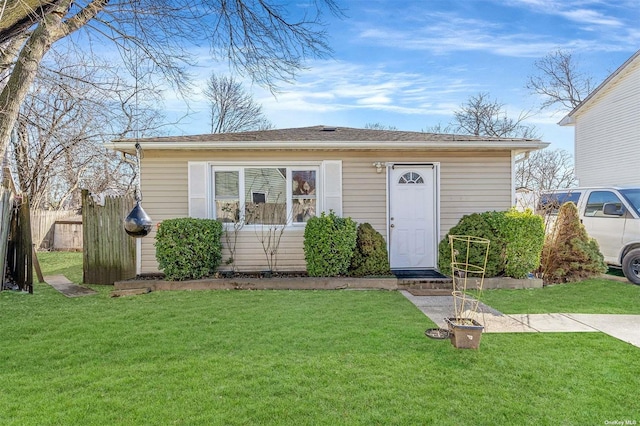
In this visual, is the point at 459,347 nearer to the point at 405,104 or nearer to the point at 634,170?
the point at 634,170

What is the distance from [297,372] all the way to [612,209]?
7.17 metres

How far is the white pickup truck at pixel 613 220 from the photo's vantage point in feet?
21.6

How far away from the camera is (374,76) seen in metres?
11.9

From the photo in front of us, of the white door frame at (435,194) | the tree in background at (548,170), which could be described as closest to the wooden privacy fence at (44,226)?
the white door frame at (435,194)

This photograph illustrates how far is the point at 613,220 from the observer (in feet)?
22.8

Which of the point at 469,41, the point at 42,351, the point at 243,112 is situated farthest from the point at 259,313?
the point at 243,112

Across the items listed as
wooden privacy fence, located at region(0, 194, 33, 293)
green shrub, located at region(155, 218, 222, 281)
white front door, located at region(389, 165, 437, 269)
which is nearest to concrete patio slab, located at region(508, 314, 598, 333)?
white front door, located at region(389, 165, 437, 269)

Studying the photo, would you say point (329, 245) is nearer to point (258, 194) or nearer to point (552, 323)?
point (258, 194)

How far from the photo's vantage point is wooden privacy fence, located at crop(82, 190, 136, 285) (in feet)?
23.1

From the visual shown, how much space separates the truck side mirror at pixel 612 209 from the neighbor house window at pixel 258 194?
5738mm

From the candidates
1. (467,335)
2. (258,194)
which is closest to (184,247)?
(258,194)

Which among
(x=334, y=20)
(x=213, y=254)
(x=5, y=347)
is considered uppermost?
(x=334, y=20)

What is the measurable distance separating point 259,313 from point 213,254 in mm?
2286

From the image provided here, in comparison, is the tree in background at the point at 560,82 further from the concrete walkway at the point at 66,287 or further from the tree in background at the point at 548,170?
the concrete walkway at the point at 66,287
